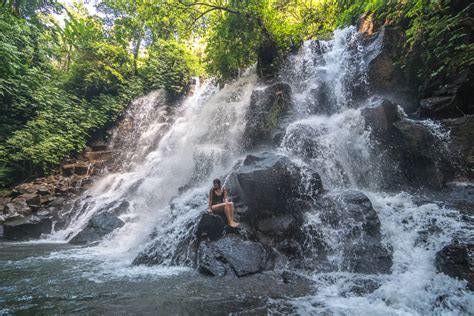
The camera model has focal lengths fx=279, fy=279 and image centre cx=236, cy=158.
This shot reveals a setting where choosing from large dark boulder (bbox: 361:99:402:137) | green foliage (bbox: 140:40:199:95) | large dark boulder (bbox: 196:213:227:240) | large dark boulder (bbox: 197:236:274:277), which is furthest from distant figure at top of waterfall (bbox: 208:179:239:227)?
green foliage (bbox: 140:40:199:95)

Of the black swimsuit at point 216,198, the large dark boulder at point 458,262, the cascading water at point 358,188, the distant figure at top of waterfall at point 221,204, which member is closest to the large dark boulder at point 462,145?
the cascading water at point 358,188

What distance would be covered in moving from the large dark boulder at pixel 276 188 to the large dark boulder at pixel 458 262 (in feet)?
9.58

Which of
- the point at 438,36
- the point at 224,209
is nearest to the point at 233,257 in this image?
the point at 224,209

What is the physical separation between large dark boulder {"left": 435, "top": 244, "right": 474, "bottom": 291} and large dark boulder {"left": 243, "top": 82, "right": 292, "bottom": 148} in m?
6.87

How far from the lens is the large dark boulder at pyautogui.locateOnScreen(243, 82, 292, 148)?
10.9m

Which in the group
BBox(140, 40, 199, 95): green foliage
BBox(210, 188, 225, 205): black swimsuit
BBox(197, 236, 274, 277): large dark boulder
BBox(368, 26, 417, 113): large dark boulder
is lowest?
BBox(197, 236, 274, 277): large dark boulder

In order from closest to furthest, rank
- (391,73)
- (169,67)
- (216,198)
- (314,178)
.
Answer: (216,198)
(314,178)
(391,73)
(169,67)

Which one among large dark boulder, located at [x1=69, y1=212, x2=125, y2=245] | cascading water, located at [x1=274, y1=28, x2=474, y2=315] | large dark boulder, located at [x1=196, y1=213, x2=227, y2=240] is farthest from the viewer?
large dark boulder, located at [x1=69, y1=212, x2=125, y2=245]

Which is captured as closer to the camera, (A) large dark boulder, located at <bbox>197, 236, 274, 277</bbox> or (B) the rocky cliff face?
(A) large dark boulder, located at <bbox>197, 236, 274, 277</bbox>

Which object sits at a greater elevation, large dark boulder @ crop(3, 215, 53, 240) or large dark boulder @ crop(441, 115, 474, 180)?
large dark boulder @ crop(441, 115, 474, 180)

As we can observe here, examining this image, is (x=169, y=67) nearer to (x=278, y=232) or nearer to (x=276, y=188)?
(x=276, y=188)

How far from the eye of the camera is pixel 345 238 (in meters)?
5.98

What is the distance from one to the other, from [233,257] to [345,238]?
2.43 meters

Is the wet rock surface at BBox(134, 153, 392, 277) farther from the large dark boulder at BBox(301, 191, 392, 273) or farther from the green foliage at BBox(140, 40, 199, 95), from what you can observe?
the green foliage at BBox(140, 40, 199, 95)
